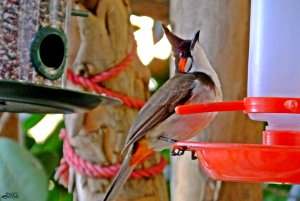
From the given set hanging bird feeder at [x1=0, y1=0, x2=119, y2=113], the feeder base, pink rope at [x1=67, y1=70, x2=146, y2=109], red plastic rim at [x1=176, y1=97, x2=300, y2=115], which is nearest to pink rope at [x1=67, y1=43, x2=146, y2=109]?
pink rope at [x1=67, y1=70, x2=146, y2=109]

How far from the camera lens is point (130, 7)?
2.57 metres

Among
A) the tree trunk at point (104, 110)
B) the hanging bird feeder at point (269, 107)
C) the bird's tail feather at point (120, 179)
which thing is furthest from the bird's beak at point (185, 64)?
the hanging bird feeder at point (269, 107)

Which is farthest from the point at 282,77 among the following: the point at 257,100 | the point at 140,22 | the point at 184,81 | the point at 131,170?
the point at 140,22

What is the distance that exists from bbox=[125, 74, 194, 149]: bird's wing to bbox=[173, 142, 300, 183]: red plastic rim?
690 mm

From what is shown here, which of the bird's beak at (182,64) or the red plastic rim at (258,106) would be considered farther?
the bird's beak at (182,64)

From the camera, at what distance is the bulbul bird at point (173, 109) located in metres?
2.21

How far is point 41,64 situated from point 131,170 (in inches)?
15.2

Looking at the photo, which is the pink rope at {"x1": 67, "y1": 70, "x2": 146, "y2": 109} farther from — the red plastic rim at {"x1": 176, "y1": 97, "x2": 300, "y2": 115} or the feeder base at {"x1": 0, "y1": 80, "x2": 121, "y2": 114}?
the red plastic rim at {"x1": 176, "y1": 97, "x2": 300, "y2": 115}

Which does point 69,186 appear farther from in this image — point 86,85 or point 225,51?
point 225,51

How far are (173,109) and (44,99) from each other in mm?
383

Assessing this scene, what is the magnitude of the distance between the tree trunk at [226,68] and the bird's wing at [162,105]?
0.36ft

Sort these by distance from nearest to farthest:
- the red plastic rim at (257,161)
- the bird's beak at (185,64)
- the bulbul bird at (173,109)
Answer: the red plastic rim at (257,161) < the bulbul bird at (173,109) < the bird's beak at (185,64)

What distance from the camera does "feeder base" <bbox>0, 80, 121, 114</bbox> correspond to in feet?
6.49

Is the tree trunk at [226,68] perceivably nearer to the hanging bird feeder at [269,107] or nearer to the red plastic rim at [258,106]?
the hanging bird feeder at [269,107]
